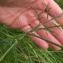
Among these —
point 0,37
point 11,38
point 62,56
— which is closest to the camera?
point 11,38

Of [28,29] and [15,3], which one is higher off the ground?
[15,3]

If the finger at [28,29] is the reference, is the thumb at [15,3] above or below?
above

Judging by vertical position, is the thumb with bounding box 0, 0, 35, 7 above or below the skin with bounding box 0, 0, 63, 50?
above

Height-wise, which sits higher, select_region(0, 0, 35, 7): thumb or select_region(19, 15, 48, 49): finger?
select_region(0, 0, 35, 7): thumb

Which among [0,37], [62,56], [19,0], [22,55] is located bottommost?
[62,56]

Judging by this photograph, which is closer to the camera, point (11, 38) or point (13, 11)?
point (11, 38)

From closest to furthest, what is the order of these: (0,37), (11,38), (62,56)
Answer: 1. (11,38)
2. (0,37)
3. (62,56)

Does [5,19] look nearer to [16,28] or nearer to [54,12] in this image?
[16,28]

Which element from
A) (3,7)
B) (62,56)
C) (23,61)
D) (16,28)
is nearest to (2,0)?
(3,7)

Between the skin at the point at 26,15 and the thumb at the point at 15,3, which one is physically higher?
the thumb at the point at 15,3

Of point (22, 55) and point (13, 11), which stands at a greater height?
point (13, 11)
